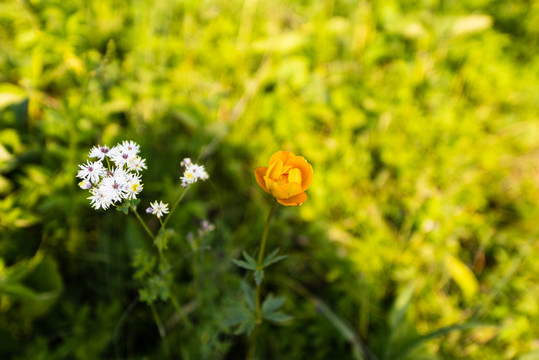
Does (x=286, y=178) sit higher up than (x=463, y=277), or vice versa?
(x=286, y=178)

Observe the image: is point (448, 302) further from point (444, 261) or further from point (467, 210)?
point (467, 210)

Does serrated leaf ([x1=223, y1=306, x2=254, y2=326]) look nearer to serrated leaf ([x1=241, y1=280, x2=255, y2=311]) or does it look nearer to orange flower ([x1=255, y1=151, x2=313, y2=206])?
serrated leaf ([x1=241, y1=280, x2=255, y2=311])

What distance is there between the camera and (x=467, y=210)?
215 cm

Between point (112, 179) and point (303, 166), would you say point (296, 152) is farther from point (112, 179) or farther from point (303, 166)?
point (112, 179)

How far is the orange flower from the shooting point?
905mm

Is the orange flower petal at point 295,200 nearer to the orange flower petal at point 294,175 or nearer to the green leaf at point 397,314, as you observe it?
the orange flower petal at point 294,175

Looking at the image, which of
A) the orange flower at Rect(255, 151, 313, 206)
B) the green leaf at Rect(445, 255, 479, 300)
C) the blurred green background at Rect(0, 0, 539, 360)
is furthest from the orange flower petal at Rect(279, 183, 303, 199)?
the green leaf at Rect(445, 255, 479, 300)

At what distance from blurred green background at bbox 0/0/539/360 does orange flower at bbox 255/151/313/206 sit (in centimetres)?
28

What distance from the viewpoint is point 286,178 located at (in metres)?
0.98

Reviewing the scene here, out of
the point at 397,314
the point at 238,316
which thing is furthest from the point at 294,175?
the point at 397,314

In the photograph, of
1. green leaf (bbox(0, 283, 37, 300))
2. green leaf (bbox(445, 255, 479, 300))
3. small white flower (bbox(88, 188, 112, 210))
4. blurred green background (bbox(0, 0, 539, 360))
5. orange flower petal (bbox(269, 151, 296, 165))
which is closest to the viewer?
small white flower (bbox(88, 188, 112, 210))

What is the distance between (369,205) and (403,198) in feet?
0.70

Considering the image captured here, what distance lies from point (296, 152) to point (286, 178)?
1.20 meters

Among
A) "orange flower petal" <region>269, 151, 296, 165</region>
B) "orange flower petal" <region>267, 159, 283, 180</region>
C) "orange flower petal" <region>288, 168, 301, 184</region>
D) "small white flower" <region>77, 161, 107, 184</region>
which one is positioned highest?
"small white flower" <region>77, 161, 107, 184</region>
